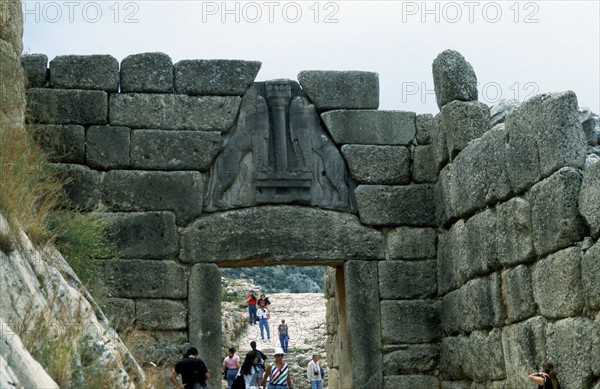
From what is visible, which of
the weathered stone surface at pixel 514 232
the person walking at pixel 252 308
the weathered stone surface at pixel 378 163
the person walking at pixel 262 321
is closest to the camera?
the weathered stone surface at pixel 514 232

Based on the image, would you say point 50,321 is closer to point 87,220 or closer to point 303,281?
point 87,220

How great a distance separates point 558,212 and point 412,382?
11.3ft

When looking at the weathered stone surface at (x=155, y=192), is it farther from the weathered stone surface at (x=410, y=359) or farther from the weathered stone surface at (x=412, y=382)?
the weathered stone surface at (x=412, y=382)

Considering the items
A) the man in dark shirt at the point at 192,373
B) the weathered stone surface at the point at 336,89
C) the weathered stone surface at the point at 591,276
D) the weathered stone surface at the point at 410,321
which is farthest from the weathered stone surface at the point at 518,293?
the weathered stone surface at the point at 336,89

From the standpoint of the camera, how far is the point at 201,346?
33.9 feet

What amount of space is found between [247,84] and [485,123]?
2.46m

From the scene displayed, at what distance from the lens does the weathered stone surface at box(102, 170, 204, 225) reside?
10.4 m

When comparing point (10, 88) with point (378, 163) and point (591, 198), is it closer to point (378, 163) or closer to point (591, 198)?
point (378, 163)

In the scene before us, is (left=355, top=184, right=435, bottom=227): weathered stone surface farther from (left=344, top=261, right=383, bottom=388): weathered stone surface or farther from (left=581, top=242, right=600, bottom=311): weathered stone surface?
(left=581, top=242, right=600, bottom=311): weathered stone surface

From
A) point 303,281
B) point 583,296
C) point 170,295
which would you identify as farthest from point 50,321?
point 303,281

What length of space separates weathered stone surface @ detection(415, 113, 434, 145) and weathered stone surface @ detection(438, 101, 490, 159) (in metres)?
0.82

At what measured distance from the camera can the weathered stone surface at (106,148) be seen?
1048cm

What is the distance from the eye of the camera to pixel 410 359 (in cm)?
1069

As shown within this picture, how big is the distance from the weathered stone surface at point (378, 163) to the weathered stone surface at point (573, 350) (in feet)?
11.0
